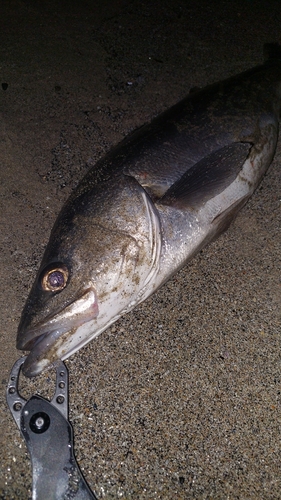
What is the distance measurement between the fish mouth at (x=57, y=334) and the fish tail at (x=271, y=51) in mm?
2632

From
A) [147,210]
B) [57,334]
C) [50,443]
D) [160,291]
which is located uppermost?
[147,210]

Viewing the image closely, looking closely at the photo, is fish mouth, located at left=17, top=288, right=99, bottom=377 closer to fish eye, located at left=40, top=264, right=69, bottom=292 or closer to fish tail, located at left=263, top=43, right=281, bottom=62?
fish eye, located at left=40, top=264, right=69, bottom=292

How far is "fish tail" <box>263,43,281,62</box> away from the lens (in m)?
3.31

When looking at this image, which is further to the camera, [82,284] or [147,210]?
[147,210]

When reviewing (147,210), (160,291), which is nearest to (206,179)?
(147,210)

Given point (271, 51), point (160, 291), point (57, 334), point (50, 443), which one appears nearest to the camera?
point (57, 334)

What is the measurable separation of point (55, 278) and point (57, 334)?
306 millimetres

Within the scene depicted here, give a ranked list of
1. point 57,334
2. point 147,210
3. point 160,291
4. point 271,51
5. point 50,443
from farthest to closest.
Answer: point 271,51 → point 160,291 → point 147,210 → point 50,443 → point 57,334

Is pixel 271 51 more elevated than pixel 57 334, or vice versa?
pixel 271 51

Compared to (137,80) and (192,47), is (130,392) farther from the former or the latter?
(192,47)

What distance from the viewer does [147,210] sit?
2.30m

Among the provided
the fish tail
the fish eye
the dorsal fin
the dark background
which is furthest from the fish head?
the fish tail

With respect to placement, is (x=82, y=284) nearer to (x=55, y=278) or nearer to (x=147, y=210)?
(x=55, y=278)

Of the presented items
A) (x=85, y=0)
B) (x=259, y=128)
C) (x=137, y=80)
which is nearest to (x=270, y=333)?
(x=259, y=128)
